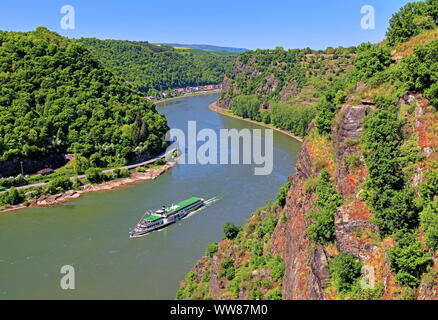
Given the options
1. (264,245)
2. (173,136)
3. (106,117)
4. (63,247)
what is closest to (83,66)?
(106,117)

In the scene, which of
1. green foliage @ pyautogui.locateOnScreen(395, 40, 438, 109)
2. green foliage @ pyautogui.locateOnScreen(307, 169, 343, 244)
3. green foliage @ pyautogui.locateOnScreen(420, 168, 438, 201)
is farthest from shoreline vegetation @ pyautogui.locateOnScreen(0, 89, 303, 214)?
green foliage @ pyautogui.locateOnScreen(420, 168, 438, 201)

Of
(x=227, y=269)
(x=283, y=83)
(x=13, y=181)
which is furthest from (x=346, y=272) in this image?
(x=283, y=83)

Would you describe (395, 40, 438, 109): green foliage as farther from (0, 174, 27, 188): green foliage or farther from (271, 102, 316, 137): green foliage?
(271, 102, 316, 137): green foliage

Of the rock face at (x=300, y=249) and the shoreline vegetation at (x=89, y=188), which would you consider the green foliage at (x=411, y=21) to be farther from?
the shoreline vegetation at (x=89, y=188)

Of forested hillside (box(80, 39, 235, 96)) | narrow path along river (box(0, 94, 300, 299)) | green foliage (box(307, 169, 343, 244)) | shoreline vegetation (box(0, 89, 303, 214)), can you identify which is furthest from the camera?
forested hillside (box(80, 39, 235, 96))
